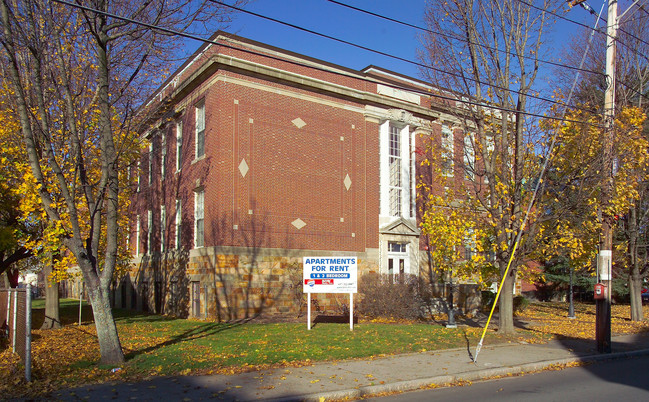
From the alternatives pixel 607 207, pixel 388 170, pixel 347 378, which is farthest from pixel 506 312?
pixel 388 170

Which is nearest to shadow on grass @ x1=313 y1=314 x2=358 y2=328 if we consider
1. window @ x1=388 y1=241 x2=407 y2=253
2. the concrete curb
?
window @ x1=388 y1=241 x2=407 y2=253

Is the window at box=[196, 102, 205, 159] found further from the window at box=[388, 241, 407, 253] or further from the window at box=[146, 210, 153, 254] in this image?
the window at box=[388, 241, 407, 253]

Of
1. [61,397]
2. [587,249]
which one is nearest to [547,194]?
[587,249]

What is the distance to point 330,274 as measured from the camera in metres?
17.0

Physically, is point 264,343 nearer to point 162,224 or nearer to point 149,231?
point 162,224

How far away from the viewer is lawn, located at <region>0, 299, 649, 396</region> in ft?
32.3

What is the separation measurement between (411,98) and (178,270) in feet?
44.6

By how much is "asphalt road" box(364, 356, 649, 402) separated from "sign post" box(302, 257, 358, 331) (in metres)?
6.98

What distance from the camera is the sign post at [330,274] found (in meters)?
16.9

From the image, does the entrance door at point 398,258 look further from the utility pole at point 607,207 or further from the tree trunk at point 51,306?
the tree trunk at point 51,306

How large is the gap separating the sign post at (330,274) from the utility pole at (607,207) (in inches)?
267

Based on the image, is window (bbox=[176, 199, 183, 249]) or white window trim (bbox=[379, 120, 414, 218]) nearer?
window (bbox=[176, 199, 183, 249])

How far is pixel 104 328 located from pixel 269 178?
11.9 metres

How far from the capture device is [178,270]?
75.7 ft
